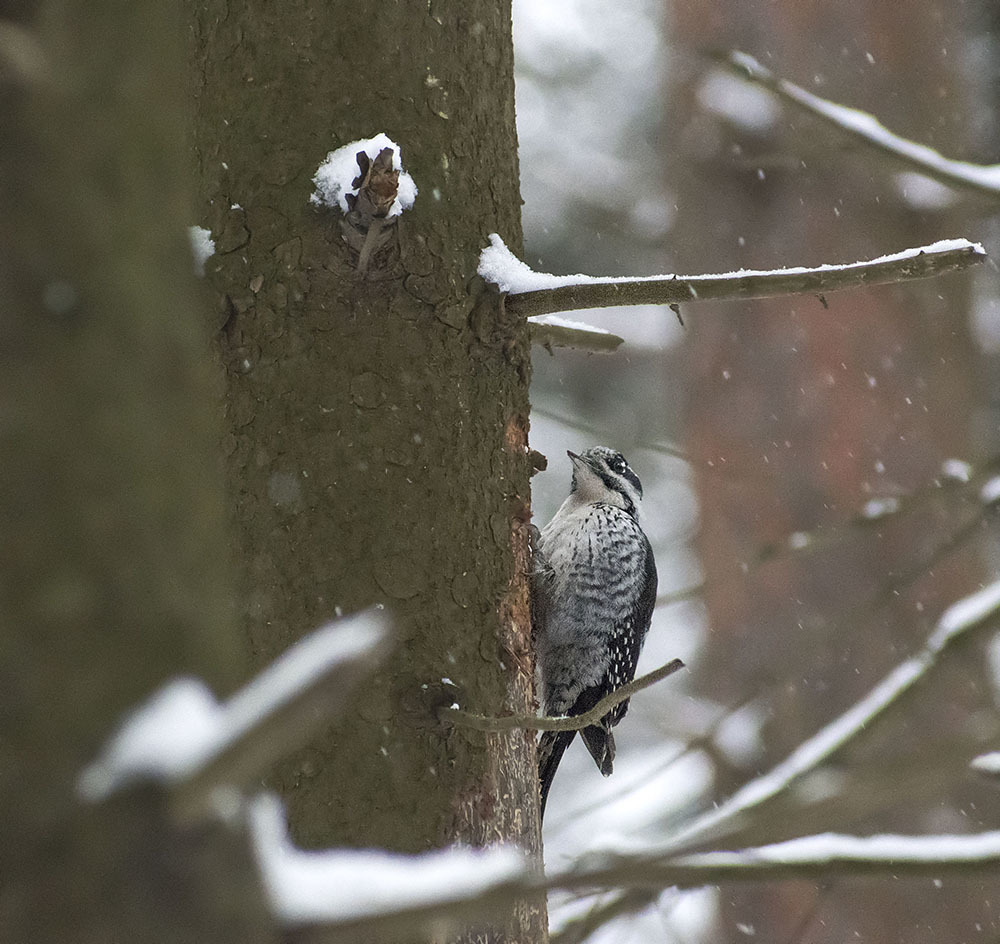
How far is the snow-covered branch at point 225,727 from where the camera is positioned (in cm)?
66

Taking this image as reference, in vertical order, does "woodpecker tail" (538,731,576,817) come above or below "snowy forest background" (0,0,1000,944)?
below

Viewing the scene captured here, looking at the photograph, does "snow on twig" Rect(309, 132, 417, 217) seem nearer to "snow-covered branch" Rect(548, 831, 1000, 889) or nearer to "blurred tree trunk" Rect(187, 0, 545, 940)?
"blurred tree trunk" Rect(187, 0, 545, 940)

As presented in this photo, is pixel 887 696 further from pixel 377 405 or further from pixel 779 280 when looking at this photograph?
pixel 377 405

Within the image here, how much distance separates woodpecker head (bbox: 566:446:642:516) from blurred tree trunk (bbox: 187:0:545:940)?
2124mm

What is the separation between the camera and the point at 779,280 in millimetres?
2004

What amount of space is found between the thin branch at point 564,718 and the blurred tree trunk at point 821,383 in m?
3.82

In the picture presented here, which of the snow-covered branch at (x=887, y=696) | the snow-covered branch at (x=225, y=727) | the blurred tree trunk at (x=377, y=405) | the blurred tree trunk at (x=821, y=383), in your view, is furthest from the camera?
the blurred tree trunk at (x=821, y=383)

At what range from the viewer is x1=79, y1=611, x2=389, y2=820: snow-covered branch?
662 mm

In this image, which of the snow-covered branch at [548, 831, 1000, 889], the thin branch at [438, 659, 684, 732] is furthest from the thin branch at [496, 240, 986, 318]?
the snow-covered branch at [548, 831, 1000, 889]

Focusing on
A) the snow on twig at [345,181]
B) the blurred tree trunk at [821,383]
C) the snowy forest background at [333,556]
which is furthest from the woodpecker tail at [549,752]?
the blurred tree trunk at [821,383]

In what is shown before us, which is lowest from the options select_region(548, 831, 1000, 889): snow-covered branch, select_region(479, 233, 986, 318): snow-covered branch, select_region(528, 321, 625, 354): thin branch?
select_region(528, 321, 625, 354): thin branch

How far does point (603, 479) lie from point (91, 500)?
367 cm

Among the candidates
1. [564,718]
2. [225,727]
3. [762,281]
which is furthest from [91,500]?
[762,281]

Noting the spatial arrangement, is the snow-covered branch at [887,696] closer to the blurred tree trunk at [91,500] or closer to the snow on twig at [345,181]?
the snow on twig at [345,181]
